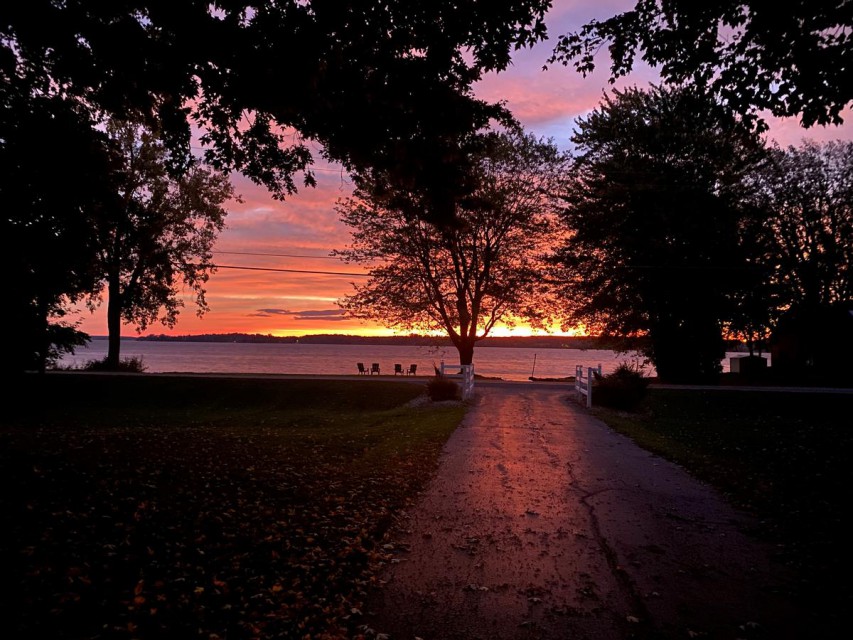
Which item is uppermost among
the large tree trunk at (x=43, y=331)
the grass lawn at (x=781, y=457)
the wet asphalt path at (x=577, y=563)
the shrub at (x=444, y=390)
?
the large tree trunk at (x=43, y=331)

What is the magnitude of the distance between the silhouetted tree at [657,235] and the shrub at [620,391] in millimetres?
11309

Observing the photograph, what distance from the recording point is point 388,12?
27.3 feet

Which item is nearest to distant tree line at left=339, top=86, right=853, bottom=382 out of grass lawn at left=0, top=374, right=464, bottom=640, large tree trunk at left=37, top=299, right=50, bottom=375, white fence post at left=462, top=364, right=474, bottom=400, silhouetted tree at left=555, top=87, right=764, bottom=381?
silhouetted tree at left=555, top=87, right=764, bottom=381

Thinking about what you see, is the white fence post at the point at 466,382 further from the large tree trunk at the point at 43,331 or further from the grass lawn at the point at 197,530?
the large tree trunk at the point at 43,331

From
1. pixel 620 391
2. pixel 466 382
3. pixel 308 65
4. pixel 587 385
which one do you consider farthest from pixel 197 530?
pixel 620 391

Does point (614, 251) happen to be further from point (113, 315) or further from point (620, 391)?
point (113, 315)

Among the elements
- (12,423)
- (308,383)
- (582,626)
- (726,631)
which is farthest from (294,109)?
(308,383)

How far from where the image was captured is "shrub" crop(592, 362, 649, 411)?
20234mm

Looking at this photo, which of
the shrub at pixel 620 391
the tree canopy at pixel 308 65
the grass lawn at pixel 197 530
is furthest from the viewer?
the shrub at pixel 620 391

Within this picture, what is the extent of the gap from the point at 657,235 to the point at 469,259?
436 inches

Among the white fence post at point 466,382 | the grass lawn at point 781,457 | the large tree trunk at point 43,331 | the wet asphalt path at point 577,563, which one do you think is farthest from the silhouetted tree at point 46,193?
the white fence post at point 466,382

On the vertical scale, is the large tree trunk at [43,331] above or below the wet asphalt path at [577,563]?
above

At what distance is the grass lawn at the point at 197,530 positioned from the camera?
418 cm

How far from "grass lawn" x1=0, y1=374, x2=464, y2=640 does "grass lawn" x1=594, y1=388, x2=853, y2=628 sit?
451 centimetres
